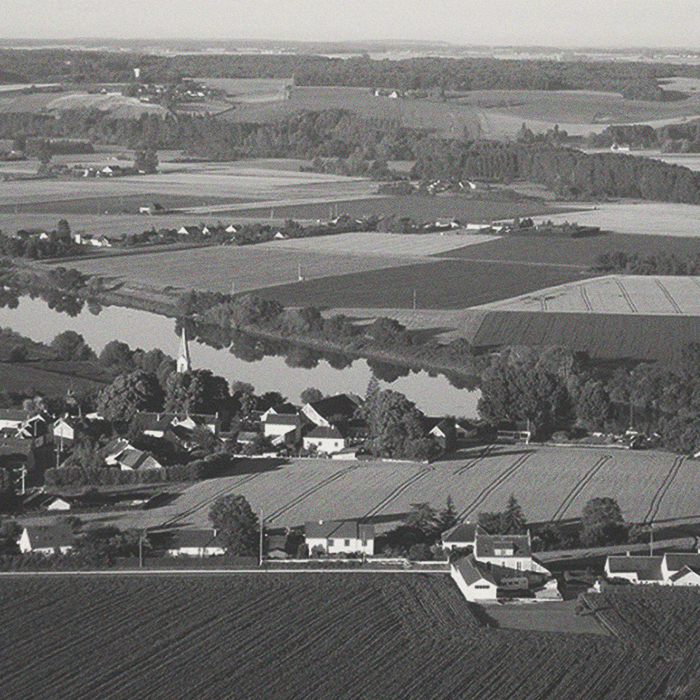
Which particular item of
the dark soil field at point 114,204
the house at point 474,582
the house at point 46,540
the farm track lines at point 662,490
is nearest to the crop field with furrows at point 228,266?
the dark soil field at point 114,204

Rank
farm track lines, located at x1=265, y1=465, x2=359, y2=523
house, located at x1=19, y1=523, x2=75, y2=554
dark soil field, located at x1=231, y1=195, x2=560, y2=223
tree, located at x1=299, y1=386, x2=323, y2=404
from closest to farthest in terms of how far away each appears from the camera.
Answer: house, located at x1=19, y1=523, x2=75, y2=554, farm track lines, located at x1=265, y1=465, x2=359, y2=523, tree, located at x1=299, y1=386, x2=323, y2=404, dark soil field, located at x1=231, y1=195, x2=560, y2=223

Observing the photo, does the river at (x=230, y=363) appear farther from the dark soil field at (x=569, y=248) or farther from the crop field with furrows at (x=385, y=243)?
the dark soil field at (x=569, y=248)

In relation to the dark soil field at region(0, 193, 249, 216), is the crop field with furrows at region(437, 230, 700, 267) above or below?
above

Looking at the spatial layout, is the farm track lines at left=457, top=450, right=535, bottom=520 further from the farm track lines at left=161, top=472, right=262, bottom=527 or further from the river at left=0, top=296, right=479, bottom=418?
the river at left=0, top=296, right=479, bottom=418

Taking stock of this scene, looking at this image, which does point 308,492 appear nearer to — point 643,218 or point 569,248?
point 569,248

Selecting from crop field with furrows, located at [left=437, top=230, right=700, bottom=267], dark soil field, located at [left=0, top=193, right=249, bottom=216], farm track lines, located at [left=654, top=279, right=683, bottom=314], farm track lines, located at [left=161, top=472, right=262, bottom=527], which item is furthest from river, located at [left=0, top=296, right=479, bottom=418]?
dark soil field, located at [left=0, top=193, right=249, bottom=216]

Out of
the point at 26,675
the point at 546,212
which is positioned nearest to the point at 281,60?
the point at 546,212
